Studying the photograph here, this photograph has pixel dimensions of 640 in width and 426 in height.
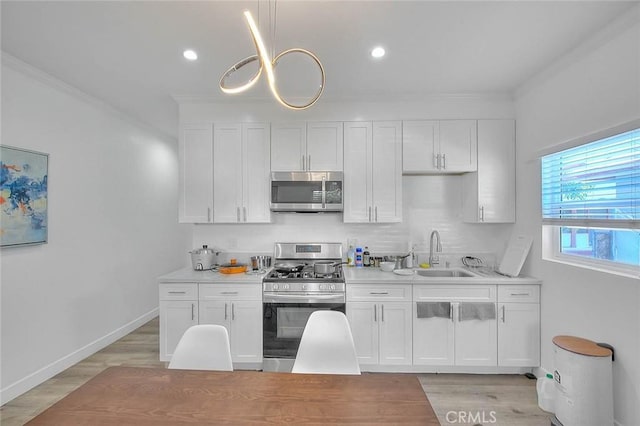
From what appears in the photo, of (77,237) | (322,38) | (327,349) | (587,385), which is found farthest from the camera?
(77,237)

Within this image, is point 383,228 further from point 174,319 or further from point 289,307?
point 174,319

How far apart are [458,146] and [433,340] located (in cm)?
203

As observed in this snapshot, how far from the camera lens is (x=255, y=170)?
3.16m

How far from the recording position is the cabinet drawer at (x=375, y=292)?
2754 millimetres

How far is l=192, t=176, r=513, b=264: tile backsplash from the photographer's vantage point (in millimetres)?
3367

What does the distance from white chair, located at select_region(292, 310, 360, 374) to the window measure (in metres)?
1.97

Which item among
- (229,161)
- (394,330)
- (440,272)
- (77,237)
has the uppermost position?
(229,161)

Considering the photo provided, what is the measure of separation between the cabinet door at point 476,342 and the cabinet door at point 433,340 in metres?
0.07

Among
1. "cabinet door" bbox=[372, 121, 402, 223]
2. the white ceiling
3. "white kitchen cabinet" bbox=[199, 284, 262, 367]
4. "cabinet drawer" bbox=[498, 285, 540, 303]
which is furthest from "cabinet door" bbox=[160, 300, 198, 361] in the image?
"cabinet drawer" bbox=[498, 285, 540, 303]

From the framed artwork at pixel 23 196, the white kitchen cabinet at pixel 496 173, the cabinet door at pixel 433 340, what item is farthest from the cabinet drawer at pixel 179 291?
the white kitchen cabinet at pixel 496 173

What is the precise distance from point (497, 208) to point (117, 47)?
382 centimetres

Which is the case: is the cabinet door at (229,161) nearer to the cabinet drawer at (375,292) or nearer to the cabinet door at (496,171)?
the cabinet drawer at (375,292)

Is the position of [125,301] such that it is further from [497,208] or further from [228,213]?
[497,208]

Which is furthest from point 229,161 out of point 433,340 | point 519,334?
point 519,334
